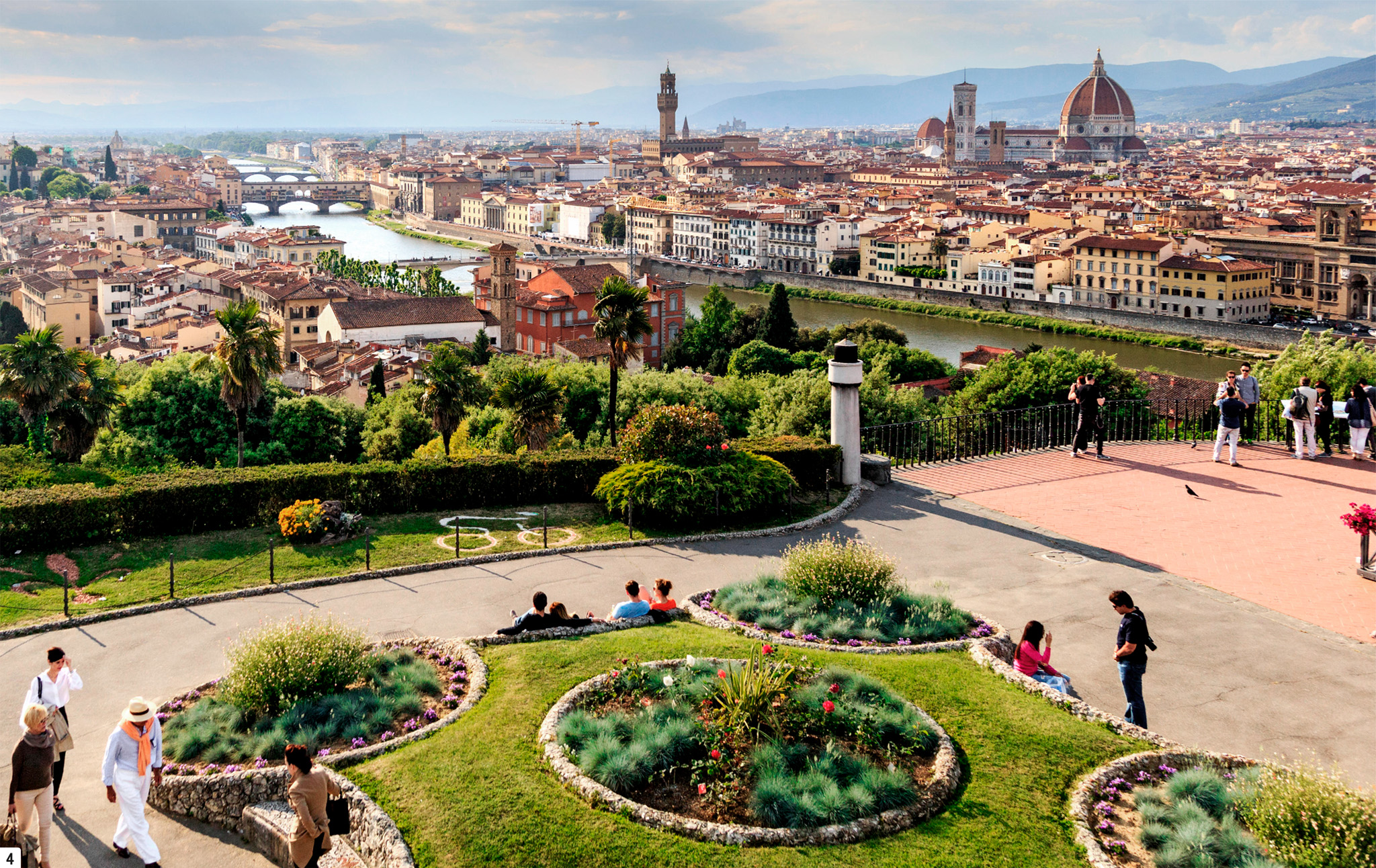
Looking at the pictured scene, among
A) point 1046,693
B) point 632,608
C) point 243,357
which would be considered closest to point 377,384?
point 243,357

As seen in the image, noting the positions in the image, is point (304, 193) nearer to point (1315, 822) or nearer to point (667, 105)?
point (667, 105)

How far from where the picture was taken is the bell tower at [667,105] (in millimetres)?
160000

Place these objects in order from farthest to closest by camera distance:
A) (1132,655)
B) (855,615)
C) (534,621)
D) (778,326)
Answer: (778,326) → (855,615) → (534,621) → (1132,655)

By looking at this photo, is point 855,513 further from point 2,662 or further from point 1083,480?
point 2,662

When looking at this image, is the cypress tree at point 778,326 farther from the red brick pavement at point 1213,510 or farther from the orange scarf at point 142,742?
the orange scarf at point 142,742

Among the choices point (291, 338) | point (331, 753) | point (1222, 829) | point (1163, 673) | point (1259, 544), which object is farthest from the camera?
point (291, 338)

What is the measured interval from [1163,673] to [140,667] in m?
6.10

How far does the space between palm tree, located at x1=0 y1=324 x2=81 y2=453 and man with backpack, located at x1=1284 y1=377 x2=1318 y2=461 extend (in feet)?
53.7

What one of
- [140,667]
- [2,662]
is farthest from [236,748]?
[2,662]

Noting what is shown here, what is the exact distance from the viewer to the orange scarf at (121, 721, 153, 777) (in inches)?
207

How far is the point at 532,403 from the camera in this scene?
18.6 m

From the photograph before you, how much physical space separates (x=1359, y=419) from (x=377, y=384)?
23615 mm

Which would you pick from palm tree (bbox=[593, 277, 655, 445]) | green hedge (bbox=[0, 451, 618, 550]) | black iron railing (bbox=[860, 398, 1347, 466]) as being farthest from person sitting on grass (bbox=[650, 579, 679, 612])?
palm tree (bbox=[593, 277, 655, 445])

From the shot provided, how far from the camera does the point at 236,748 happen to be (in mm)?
5785
